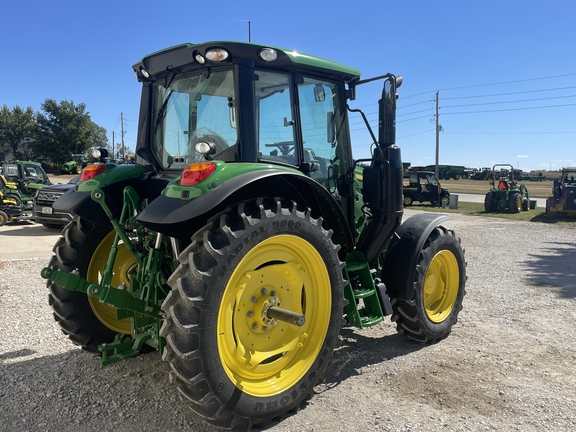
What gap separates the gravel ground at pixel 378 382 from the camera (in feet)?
10.6

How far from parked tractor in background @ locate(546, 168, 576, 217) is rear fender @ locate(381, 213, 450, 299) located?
15271 millimetres

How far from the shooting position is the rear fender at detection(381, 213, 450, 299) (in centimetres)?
445

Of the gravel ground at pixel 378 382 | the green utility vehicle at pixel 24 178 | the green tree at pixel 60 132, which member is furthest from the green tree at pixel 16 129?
the gravel ground at pixel 378 382

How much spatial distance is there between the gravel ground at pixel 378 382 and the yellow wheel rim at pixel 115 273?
36 cm

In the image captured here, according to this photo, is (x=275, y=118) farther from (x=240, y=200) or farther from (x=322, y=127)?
(x=240, y=200)

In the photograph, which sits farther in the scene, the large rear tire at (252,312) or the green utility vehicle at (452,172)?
the green utility vehicle at (452,172)

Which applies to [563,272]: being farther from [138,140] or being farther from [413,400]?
[138,140]

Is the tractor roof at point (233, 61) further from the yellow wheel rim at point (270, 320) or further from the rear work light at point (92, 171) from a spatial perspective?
the yellow wheel rim at point (270, 320)

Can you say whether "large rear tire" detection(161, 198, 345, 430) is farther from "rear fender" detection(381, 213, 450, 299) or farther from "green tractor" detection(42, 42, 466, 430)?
"rear fender" detection(381, 213, 450, 299)

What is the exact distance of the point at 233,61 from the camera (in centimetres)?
333

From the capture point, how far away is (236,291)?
3.11 m

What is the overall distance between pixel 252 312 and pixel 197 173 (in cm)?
104

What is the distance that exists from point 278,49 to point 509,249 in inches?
372

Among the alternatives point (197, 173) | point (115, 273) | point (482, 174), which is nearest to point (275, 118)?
point (197, 173)
